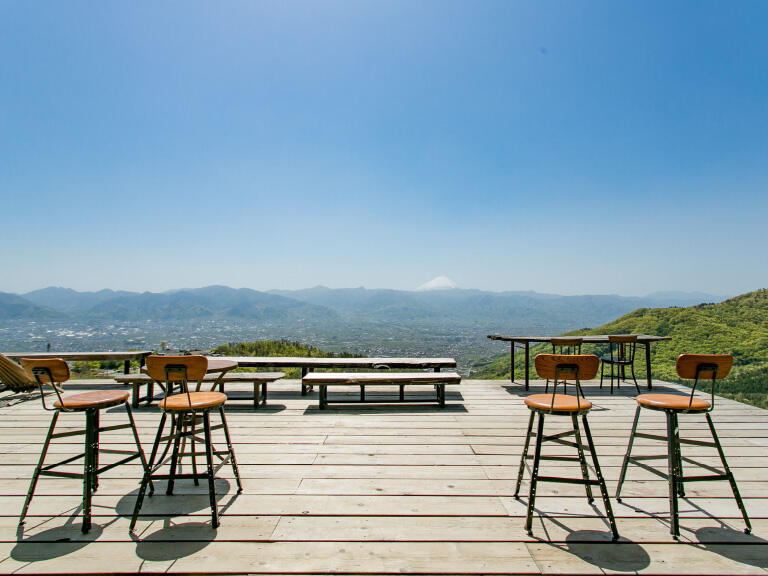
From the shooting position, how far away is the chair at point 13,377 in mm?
6141

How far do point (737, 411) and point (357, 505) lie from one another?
5.63 meters

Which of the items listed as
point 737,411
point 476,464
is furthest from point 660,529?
point 737,411

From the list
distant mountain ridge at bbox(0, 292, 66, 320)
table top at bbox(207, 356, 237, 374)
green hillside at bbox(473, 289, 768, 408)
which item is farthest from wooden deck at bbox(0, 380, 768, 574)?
distant mountain ridge at bbox(0, 292, 66, 320)

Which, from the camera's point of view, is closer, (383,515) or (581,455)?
(581,455)

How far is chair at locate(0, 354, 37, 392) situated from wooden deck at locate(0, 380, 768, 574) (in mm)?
2503

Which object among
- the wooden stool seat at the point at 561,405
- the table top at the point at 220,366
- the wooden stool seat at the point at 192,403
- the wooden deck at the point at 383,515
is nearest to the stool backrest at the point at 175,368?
the wooden stool seat at the point at 192,403

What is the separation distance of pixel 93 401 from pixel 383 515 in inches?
83.0

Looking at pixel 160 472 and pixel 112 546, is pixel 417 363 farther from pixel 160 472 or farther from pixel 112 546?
pixel 112 546

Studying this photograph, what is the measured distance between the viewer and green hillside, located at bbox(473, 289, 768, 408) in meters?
13.3

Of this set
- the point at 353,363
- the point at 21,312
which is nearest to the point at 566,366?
the point at 353,363

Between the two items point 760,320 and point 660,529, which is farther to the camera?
point 760,320

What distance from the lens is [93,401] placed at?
265 cm

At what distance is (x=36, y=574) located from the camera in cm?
196

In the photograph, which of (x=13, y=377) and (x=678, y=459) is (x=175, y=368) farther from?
(x=13, y=377)
